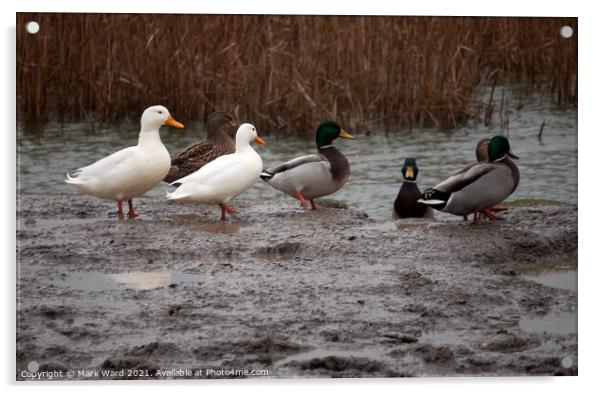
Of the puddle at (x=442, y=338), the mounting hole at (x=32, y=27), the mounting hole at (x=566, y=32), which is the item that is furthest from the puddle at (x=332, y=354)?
the mounting hole at (x=32, y=27)

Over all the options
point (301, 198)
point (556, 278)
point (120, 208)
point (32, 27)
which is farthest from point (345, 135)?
point (32, 27)

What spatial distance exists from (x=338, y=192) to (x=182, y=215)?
2.80ft

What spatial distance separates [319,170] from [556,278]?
4.68 feet

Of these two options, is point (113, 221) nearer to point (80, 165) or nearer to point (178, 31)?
point (80, 165)

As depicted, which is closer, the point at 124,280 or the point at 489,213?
the point at 124,280

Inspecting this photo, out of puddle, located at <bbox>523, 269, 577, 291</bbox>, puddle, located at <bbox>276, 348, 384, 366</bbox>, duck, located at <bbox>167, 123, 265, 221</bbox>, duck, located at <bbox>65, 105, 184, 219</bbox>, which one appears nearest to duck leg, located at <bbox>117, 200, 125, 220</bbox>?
duck, located at <bbox>65, 105, 184, 219</bbox>

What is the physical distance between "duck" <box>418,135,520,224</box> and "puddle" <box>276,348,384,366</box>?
116 centimetres

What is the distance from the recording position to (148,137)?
24.0 ft

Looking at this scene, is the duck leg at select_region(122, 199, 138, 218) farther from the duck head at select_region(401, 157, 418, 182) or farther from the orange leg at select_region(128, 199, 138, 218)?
the duck head at select_region(401, 157, 418, 182)

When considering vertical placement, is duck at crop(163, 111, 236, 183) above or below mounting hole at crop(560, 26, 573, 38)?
below

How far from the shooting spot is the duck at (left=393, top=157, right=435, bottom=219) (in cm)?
737

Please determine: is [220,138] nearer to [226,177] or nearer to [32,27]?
[226,177]

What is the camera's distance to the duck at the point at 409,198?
737 cm

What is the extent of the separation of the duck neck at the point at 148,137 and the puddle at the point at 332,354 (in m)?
1.46
